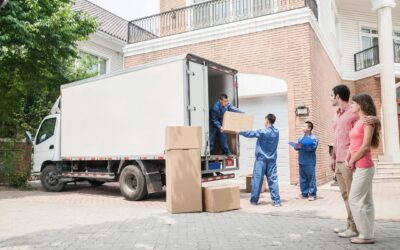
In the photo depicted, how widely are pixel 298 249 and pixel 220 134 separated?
16.8ft

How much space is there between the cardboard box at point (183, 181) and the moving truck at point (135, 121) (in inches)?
42.2

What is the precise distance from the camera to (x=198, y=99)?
8703 mm

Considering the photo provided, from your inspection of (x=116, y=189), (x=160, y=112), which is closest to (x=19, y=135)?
(x=116, y=189)

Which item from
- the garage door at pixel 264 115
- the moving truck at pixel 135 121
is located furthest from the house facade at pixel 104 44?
the garage door at pixel 264 115

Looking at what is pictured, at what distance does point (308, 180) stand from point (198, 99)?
326 centimetres

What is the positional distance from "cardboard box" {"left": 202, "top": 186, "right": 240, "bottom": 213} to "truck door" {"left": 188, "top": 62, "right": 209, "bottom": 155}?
1238 mm

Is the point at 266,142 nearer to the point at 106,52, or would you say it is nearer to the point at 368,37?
the point at 106,52

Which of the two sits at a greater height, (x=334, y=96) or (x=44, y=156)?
(x=334, y=96)

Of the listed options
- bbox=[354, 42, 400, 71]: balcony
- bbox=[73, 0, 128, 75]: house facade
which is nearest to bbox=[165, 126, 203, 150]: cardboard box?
bbox=[73, 0, 128, 75]: house facade

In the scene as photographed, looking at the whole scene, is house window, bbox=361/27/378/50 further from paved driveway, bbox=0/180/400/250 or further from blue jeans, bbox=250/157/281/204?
blue jeans, bbox=250/157/281/204

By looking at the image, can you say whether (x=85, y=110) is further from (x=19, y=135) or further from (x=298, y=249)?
(x=298, y=249)

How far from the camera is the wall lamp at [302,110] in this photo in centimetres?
1198

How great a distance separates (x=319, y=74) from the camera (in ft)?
44.5

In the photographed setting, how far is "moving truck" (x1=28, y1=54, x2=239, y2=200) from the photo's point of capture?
862 cm
